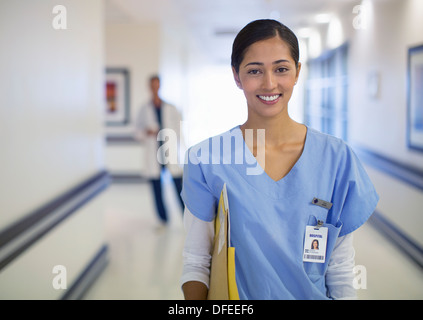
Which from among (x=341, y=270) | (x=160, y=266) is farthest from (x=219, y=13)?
(x=341, y=270)

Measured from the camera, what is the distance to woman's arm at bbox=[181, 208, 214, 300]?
0.91 meters

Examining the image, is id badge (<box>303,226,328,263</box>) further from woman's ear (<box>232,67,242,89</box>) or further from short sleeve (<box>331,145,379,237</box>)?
woman's ear (<box>232,67,242,89</box>)

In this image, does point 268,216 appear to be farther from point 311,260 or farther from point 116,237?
point 116,237

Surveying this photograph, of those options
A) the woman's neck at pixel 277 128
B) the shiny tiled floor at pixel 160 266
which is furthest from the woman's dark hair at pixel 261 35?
the shiny tiled floor at pixel 160 266

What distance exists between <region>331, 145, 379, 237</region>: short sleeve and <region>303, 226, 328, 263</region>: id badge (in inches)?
1.7

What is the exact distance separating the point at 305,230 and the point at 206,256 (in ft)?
0.72

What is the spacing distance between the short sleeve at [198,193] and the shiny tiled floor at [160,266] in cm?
78

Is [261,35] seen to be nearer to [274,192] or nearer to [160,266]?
[274,192]

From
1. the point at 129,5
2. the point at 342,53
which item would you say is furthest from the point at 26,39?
the point at 342,53

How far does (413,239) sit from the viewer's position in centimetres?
307

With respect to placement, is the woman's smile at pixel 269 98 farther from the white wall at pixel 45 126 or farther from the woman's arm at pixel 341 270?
the white wall at pixel 45 126

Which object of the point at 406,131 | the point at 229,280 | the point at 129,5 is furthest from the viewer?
the point at 129,5

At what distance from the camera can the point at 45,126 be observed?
1.97m

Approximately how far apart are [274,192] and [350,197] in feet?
0.51
